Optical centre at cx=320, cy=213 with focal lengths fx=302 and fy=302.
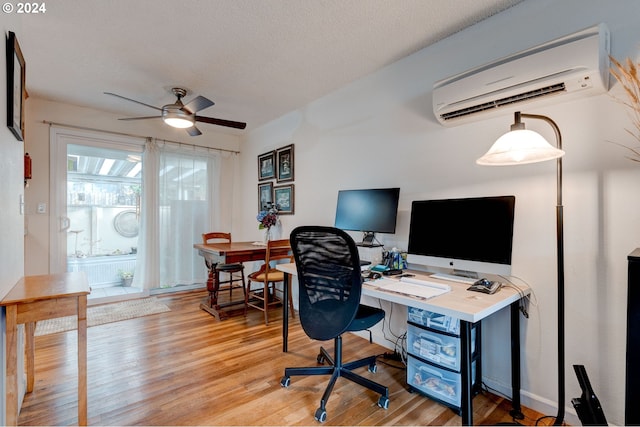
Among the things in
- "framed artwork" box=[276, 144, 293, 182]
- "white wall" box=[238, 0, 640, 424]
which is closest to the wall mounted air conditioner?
"white wall" box=[238, 0, 640, 424]

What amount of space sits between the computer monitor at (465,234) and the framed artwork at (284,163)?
203 cm

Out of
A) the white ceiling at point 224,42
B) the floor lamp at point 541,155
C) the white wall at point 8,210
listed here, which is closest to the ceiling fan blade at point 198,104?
the white ceiling at point 224,42

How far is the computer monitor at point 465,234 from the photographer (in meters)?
1.73

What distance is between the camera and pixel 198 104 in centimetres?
280

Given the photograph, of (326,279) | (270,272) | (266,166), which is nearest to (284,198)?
(266,166)

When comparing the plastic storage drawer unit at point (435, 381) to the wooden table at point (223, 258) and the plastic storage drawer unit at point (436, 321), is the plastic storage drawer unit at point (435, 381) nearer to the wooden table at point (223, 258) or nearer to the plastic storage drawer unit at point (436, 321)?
the plastic storage drawer unit at point (436, 321)

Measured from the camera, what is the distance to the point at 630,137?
1515 mm

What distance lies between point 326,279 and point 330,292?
81 millimetres

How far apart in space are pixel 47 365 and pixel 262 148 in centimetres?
327

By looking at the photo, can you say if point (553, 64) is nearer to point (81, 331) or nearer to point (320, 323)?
point (320, 323)

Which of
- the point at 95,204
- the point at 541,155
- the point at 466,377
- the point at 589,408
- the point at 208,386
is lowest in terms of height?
the point at 208,386

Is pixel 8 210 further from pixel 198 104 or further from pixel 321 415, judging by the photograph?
pixel 321 415

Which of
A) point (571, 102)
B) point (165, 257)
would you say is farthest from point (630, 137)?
point (165, 257)

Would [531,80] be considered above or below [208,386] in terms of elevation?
above
